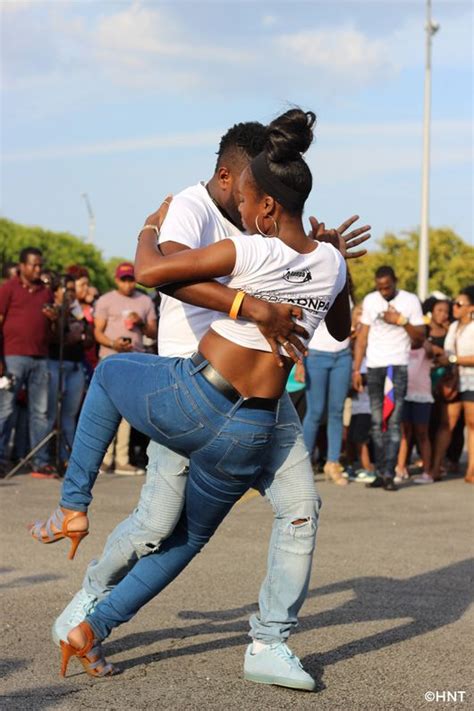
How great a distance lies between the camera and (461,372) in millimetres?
13430

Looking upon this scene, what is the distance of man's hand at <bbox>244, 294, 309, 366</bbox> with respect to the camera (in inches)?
170

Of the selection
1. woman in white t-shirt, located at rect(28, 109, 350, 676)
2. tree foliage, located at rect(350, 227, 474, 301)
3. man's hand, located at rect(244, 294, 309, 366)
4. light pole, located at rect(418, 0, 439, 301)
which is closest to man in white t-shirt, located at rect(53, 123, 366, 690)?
woman in white t-shirt, located at rect(28, 109, 350, 676)

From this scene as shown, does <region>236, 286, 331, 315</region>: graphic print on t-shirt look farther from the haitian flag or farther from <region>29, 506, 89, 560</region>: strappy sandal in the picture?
the haitian flag

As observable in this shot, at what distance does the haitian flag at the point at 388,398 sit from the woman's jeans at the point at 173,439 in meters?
7.73

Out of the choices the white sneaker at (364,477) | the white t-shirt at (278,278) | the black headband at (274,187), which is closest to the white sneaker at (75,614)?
the white t-shirt at (278,278)

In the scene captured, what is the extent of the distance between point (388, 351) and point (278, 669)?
792cm

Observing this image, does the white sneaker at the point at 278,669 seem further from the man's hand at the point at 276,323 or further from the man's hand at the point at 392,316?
the man's hand at the point at 392,316

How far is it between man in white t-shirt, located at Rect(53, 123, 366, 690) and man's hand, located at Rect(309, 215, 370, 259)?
336 mm

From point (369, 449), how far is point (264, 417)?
10.5 m

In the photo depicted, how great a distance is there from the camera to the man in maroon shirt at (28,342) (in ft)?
39.9

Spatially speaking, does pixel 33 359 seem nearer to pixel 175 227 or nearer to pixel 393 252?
pixel 175 227

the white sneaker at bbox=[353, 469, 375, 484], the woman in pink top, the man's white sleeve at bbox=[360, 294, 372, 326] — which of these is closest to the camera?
the man's white sleeve at bbox=[360, 294, 372, 326]

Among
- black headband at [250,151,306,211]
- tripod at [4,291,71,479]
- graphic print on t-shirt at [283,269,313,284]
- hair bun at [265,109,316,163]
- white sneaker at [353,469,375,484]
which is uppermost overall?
hair bun at [265,109,316,163]

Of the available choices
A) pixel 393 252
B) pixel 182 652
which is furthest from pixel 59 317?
pixel 393 252
